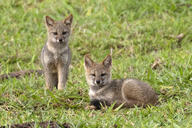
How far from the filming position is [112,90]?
8.23 metres

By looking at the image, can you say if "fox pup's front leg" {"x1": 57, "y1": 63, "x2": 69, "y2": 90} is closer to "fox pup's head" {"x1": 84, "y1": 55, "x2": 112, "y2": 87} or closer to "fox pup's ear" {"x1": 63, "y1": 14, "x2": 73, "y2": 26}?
"fox pup's ear" {"x1": 63, "y1": 14, "x2": 73, "y2": 26}

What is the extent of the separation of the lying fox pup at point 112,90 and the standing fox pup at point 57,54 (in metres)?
1.08

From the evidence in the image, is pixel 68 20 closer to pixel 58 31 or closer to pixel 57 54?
pixel 58 31

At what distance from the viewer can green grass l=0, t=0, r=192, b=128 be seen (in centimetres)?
724

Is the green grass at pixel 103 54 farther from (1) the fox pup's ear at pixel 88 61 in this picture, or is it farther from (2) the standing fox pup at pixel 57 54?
(1) the fox pup's ear at pixel 88 61

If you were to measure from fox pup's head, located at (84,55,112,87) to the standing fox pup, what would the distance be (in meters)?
1.12

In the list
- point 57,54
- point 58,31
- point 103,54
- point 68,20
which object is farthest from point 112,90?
point 103,54

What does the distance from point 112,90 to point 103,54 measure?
12.3 ft

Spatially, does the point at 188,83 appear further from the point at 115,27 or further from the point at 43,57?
the point at 115,27

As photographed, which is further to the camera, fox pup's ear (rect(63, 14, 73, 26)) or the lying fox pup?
fox pup's ear (rect(63, 14, 73, 26))

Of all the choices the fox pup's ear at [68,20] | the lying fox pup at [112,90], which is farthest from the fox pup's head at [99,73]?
the fox pup's ear at [68,20]

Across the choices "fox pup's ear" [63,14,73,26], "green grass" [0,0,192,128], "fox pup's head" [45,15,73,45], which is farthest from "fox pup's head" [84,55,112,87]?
"fox pup's ear" [63,14,73,26]

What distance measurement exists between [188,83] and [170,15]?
512 centimetres

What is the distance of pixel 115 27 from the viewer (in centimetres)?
1270
